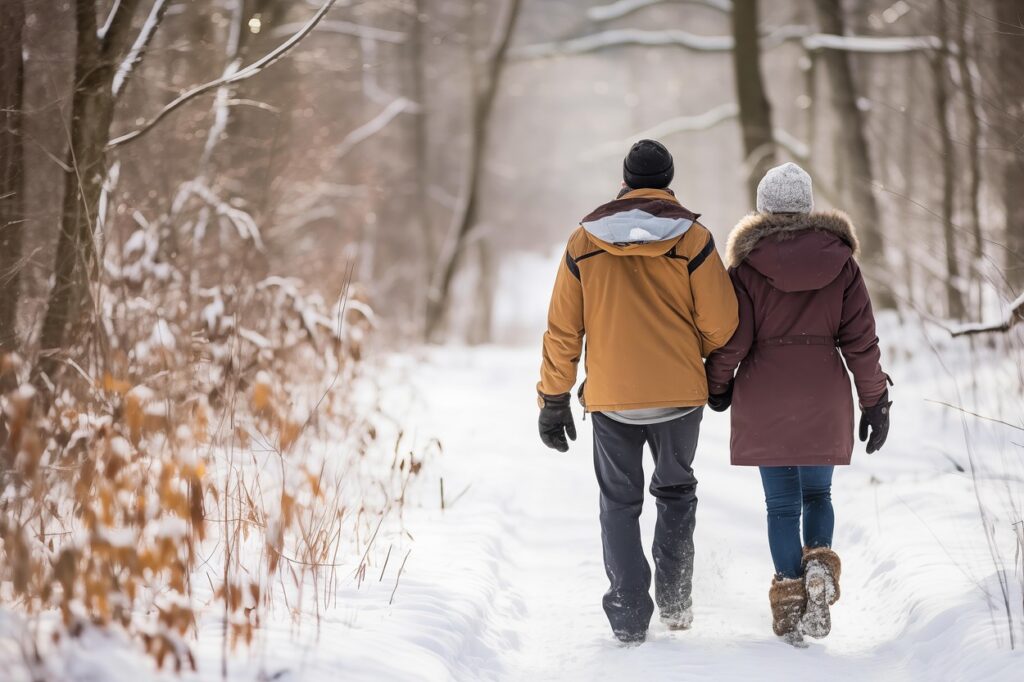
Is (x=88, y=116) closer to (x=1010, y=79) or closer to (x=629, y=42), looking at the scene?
(x=1010, y=79)

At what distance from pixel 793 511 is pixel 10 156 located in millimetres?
3900

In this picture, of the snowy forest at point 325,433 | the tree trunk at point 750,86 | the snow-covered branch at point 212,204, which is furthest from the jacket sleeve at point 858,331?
the tree trunk at point 750,86

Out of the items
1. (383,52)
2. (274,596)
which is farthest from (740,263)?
(383,52)

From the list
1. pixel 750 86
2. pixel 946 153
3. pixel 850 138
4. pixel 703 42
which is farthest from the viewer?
pixel 703 42

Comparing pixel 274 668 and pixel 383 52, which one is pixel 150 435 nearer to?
pixel 274 668

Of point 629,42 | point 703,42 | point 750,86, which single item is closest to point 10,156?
point 750,86

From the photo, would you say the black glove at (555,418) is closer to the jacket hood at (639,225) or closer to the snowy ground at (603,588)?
the jacket hood at (639,225)

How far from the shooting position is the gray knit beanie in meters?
3.62

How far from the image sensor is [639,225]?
344 cm

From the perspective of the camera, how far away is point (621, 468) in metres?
3.67

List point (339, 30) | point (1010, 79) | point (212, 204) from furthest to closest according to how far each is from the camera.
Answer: point (339, 30) < point (1010, 79) < point (212, 204)

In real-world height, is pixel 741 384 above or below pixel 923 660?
above

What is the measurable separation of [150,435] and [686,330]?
2377 mm

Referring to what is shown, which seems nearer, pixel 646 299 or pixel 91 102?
pixel 646 299
